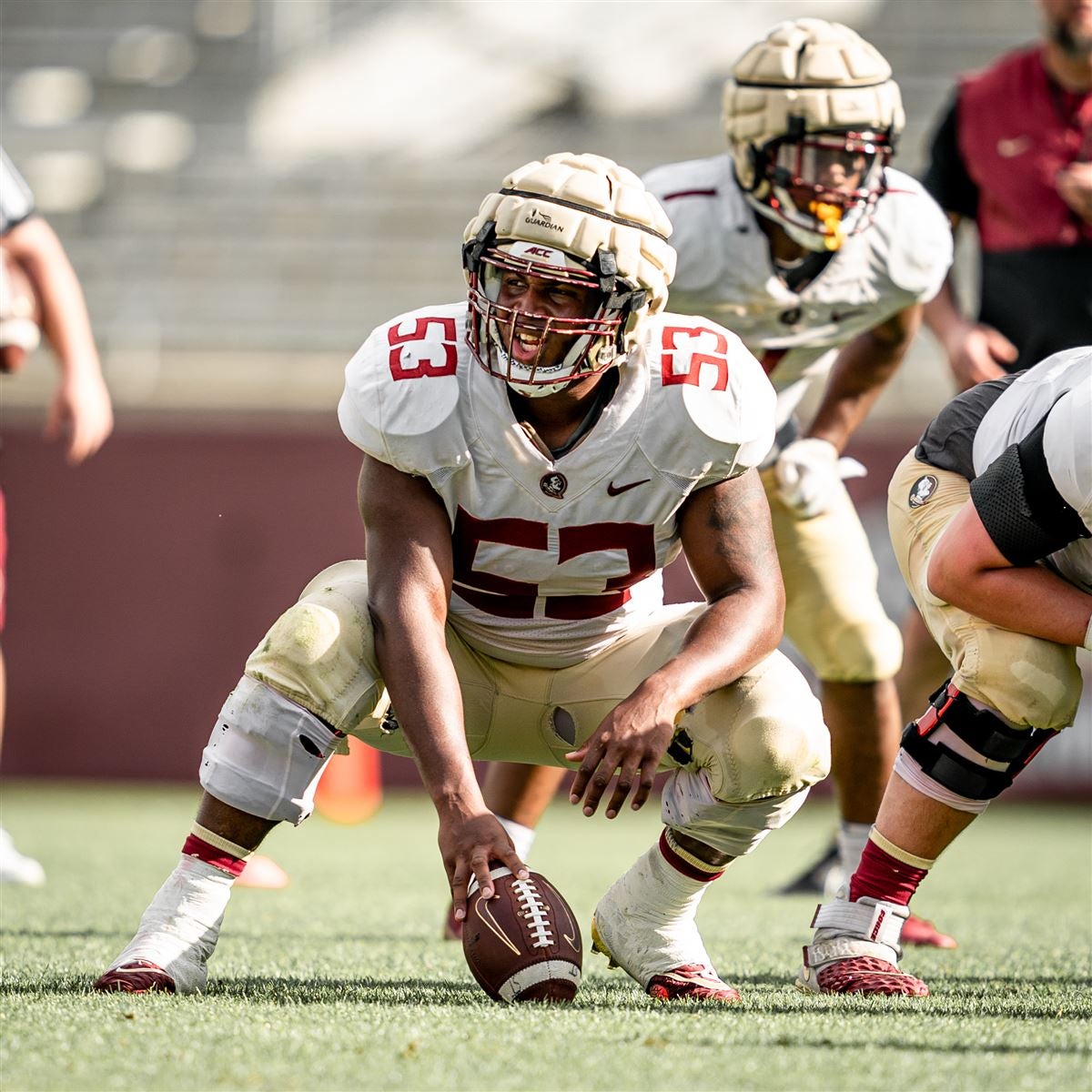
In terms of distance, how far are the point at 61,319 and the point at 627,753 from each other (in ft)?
7.96

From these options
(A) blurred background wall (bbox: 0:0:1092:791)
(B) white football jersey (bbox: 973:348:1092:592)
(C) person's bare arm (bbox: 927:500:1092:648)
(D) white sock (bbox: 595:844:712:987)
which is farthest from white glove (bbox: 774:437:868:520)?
(A) blurred background wall (bbox: 0:0:1092:791)

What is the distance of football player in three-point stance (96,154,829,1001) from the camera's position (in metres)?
2.52

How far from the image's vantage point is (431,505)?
2672 millimetres

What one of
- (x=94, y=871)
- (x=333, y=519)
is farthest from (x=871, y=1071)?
(x=333, y=519)

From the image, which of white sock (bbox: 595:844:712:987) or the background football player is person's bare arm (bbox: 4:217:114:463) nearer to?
the background football player

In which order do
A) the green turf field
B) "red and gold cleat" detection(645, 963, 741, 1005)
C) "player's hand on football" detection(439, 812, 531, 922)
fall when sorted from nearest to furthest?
1. the green turf field
2. "player's hand on football" detection(439, 812, 531, 922)
3. "red and gold cleat" detection(645, 963, 741, 1005)

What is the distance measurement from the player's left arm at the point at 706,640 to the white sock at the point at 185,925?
0.57 m

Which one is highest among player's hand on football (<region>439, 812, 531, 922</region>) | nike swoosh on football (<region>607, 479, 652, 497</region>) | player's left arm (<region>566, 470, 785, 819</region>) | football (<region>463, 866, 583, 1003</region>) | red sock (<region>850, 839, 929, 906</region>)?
nike swoosh on football (<region>607, 479, 652, 497</region>)

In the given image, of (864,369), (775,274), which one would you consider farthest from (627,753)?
(864,369)

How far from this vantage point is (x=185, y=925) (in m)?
2.53

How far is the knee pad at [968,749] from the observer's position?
267 centimetres

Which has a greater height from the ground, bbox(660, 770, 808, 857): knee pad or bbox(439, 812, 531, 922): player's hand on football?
bbox(439, 812, 531, 922): player's hand on football

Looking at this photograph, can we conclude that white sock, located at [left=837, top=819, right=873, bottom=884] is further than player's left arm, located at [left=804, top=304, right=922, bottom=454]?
No

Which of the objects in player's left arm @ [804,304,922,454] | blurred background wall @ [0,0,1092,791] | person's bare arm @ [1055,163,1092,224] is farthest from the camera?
blurred background wall @ [0,0,1092,791]
